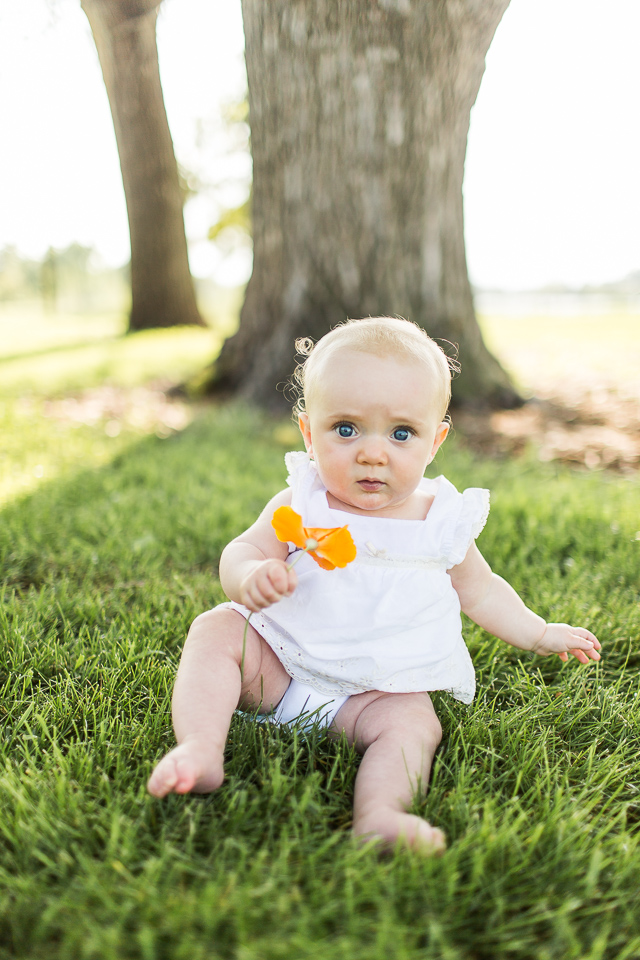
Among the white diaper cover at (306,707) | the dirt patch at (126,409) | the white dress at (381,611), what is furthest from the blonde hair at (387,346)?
the dirt patch at (126,409)

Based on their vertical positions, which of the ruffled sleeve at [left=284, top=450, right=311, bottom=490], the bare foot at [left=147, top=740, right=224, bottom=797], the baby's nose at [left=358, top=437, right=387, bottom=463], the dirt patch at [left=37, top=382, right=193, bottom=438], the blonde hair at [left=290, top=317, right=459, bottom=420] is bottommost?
the dirt patch at [left=37, top=382, right=193, bottom=438]

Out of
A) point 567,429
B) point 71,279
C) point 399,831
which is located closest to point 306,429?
point 399,831

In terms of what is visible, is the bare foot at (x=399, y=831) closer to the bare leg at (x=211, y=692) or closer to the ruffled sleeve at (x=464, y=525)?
the bare leg at (x=211, y=692)

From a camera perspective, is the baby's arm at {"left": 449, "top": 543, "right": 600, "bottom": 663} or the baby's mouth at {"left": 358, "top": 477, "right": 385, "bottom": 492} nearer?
the baby's mouth at {"left": 358, "top": 477, "right": 385, "bottom": 492}

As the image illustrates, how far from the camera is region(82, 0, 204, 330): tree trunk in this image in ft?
24.4

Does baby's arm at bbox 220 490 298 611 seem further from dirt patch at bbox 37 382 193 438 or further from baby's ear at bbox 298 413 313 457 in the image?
dirt patch at bbox 37 382 193 438

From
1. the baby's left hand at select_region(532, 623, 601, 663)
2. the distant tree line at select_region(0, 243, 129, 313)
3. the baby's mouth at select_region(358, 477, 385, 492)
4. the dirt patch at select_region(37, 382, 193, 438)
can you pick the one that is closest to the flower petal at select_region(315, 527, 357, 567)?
the baby's mouth at select_region(358, 477, 385, 492)

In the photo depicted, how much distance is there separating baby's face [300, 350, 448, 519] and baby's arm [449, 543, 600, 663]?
0.34 metres

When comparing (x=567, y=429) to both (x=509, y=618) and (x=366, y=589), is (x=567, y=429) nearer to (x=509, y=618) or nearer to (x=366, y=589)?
(x=509, y=618)

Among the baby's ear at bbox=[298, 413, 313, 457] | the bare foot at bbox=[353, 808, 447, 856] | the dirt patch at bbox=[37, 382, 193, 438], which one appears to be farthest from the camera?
the dirt patch at bbox=[37, 382, 193, 438]

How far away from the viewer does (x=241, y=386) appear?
18.7ft

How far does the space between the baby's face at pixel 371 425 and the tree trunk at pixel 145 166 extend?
21.9 ft

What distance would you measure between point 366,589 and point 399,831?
22.3 inches

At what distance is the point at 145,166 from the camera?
402 inches
